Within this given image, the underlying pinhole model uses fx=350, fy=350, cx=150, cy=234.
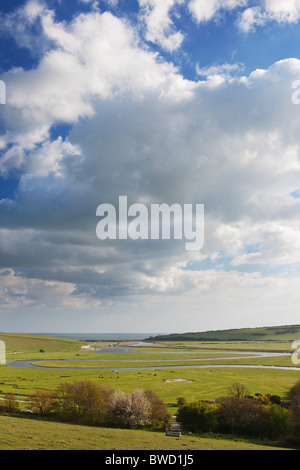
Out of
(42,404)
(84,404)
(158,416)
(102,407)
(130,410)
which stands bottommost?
(42,404)

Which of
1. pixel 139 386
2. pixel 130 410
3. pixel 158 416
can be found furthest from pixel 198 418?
pixel 139 386

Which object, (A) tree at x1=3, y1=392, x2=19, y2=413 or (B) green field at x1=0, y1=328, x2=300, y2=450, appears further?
(A) tree at x1=3, y1=392, x2=19, y2=413

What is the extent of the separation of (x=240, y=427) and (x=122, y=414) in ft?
79.7

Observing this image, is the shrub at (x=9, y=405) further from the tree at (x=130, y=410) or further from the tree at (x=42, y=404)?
the tree at (x=130, y=410)

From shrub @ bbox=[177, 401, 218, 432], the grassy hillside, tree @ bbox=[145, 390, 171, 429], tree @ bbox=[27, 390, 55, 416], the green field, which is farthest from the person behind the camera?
tree @ bbox=[27, 390, 55, 416]

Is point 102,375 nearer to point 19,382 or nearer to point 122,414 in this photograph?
point 19,382

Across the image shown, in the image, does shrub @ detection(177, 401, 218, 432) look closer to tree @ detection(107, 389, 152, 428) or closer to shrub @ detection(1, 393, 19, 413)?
tree @ detection(107, 389, 152, 428)

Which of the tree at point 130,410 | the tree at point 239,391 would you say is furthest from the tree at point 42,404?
the tree at point 239,391

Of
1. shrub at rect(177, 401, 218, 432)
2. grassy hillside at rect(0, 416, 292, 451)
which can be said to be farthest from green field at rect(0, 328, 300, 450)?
shrub at rect(177, 401, 218, 432)

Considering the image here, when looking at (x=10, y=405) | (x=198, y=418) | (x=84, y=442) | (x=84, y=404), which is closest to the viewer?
(x=84, y=442)

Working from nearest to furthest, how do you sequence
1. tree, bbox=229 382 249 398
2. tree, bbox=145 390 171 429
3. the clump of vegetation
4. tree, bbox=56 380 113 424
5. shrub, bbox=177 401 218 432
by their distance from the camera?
shrub, bbox=177 401 218 432 → tree, bbox=145 390 171 429 → the clump of vegetation → tree, bbox=56 380 113 424 → tree, bbox=229 382 249 398

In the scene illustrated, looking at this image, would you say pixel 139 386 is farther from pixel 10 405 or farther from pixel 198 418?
pixel 198 418

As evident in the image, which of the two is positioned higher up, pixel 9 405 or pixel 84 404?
pixel 84 404

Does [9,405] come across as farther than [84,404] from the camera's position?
Yes
